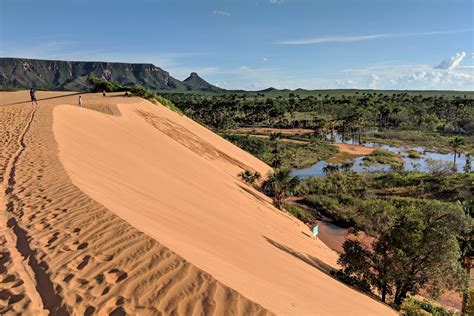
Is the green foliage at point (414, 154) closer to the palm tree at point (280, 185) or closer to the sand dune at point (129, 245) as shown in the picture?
the palm tree at point (280, 185)

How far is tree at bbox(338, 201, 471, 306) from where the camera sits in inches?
448

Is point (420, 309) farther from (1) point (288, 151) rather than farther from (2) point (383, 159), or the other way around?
(1) point (288, 151)

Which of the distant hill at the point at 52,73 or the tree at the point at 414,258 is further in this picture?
the distant hill at the point at 52,73

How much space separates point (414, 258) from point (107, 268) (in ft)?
32.9

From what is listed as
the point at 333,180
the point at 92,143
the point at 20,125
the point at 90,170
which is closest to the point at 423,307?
the point at 90,170

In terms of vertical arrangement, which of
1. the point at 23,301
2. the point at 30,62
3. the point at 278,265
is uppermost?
the point at 30,62

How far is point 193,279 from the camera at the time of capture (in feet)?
16.1

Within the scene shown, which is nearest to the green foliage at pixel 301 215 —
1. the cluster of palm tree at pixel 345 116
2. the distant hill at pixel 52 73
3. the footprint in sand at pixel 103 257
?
the footprint in sand at pixel 103 257

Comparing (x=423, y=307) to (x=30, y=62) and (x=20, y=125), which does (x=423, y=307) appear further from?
(x=30, y=62)

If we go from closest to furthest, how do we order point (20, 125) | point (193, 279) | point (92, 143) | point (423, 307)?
point (193, 279), point (423, 307), point (92, 143), point (20, 125)

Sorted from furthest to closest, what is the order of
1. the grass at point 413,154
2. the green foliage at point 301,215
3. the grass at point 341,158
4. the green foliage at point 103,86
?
the grass at point 413,154 → the grass at point 341,158 → the green foliage at point 103,86 → the green foliage at point 301,215

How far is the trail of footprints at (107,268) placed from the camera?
14.6 feet

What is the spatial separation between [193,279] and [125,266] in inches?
40.4

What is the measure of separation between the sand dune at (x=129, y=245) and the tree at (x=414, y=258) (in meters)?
2.59
